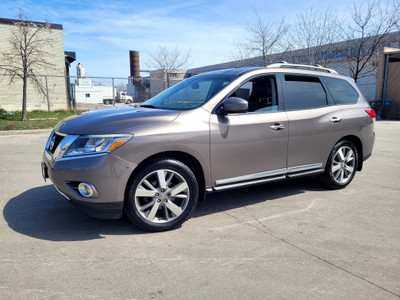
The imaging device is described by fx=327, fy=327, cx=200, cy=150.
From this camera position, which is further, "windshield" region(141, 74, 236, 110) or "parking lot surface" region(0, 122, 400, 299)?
"windshield" region(141, 74, 236, 110)

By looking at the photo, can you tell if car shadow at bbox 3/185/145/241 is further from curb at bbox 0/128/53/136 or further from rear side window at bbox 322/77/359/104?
curb at bbox 0/128/53/136

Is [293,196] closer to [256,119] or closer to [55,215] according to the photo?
[256,119]

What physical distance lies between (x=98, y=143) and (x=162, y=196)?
86cm

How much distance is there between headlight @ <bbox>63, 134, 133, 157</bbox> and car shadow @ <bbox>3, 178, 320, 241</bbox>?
3.01 feet

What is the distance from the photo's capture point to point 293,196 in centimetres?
489

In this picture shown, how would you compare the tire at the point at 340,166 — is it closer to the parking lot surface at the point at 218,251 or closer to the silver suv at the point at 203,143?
the silver suv at the point at 203,143

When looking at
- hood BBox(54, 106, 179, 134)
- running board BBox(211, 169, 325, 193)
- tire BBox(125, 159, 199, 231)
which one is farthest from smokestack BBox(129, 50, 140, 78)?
tire BBox(125, 159, 199, 231)

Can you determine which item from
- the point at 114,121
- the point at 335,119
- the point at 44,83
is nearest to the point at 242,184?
the point at 114,121

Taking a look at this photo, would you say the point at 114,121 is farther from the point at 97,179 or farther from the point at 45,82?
the point at 45,82

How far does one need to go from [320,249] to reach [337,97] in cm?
284

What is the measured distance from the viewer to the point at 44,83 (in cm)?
2234

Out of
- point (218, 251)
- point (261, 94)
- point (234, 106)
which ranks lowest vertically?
point (218, 251)

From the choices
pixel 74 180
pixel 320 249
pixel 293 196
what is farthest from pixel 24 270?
pixel 293 196

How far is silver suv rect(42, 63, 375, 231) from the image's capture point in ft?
10.7
